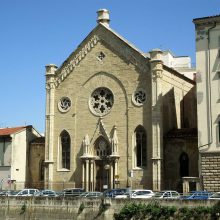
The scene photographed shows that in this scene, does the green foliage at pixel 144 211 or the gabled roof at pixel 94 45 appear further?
the gabled roof at pixel 94 45

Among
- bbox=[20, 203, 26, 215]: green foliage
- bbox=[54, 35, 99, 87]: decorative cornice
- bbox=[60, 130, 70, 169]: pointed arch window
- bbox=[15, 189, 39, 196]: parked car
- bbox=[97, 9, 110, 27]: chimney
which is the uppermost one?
bbox=[97, 9, 110, 27]: chimney

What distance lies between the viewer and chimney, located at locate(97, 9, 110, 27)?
59.2 m

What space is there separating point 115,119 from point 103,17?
11824 mm

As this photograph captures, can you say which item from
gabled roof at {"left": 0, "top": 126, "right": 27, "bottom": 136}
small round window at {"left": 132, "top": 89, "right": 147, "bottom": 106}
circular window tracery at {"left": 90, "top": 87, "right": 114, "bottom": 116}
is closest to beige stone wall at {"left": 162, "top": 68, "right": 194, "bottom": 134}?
small round window at {"left": 132, "top": 89, "right": 147, "bottom": 106}

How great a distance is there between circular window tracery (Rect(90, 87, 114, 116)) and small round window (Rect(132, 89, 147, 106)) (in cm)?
294

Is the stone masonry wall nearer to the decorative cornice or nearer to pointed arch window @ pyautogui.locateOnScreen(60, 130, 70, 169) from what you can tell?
pointed arch window @ pyautogui.locateOnScreen(60, 130, 70, 169)

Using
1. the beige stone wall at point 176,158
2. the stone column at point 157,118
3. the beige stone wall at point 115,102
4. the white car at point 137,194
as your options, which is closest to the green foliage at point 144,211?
the white car at point 137,194

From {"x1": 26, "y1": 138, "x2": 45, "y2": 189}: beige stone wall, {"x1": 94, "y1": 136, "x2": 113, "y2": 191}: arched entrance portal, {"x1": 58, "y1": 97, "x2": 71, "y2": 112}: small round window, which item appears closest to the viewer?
{"x1": 94, "y1": 136, "x2": 113, "y2": 191}: arched entrance portal

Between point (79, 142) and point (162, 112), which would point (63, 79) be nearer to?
point (79, 142)

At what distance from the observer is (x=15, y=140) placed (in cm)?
6084

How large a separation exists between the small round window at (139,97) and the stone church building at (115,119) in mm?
10

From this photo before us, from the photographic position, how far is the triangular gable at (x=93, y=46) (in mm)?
55594

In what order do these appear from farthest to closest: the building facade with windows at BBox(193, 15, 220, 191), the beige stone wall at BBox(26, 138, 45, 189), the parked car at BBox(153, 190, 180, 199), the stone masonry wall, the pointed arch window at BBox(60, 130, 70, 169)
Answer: the beige stone wall at BBox(26, 138, 45, 189), the pointed arch window at BBox(60, 130, 70, 169), the building facade with windows at BBox(193, 15, 220, 191), the stone masonry wall, the parked car at BBox(153, 190, 180, 199)

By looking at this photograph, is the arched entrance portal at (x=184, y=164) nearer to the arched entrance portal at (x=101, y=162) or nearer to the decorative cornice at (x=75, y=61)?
the arched entrance portal at (x=101, y=162)
